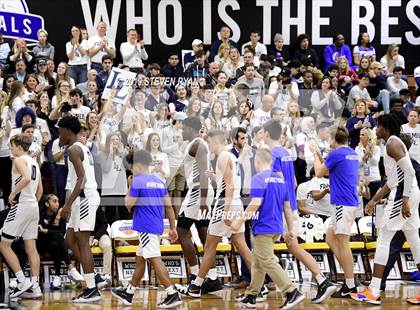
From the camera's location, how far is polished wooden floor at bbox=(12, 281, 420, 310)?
36.9 feet

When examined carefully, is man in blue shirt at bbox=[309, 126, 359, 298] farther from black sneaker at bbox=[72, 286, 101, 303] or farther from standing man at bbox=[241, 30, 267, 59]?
standing man at bbox=[241, 30, 267, 59]

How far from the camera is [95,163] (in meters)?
13.7

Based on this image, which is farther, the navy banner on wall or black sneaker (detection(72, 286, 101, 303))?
the navy banner on wall

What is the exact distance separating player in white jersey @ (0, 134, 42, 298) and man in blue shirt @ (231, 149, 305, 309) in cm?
243

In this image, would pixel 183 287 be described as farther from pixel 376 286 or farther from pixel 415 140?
pixel 415 140

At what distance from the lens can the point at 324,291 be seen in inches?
449

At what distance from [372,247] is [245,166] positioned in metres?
2.12

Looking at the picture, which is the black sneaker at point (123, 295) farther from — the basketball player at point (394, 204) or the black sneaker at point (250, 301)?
the basketball player at point (394, 204)

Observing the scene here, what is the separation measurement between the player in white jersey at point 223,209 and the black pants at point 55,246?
1720mm

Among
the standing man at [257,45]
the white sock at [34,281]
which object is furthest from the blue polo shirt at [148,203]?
the standing man at [257,45]

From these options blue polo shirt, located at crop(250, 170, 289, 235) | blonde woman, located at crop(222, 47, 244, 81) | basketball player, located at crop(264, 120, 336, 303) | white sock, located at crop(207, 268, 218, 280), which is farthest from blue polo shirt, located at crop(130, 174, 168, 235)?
blonde woman, located at crop(222, 47, 244, 81)

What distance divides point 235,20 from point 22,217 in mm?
9101

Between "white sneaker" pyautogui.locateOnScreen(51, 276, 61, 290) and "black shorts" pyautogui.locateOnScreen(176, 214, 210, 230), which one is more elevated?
"black shorts" pyautogui.locateOnScreen(176, 214, 210, 230)

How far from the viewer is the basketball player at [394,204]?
11.3 meters
